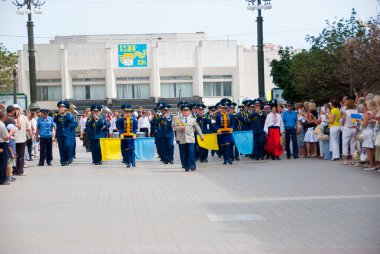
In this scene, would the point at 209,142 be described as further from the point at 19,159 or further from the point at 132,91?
the point at 132,91

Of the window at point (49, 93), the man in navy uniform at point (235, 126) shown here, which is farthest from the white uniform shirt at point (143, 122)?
the window at point (49, 93)

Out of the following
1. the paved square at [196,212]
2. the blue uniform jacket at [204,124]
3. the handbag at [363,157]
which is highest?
the blue uniform jacket at [204,124]

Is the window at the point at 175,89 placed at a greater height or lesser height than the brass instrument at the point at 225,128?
greater

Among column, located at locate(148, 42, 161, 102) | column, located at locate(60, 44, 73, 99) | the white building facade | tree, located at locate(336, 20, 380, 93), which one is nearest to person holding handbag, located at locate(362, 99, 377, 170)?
tree, located at locate(336, 20, 380, 93)

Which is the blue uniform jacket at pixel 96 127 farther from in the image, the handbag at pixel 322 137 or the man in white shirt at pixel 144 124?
the handbag at pixel 322 137

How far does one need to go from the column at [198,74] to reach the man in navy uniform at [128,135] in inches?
2192

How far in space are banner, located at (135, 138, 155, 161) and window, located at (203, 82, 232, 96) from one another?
57.8m

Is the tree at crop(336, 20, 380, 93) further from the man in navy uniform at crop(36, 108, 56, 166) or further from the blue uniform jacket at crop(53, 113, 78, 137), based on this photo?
the man in navy uniform at crop(36, 108, 56, 166)

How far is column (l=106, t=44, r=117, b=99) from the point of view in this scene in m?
78.2

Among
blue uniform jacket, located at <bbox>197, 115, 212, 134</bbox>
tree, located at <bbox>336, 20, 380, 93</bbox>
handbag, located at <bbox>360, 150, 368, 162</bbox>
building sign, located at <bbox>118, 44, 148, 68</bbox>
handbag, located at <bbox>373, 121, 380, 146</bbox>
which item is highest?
building sign, located at <bbox>118, 44, 148, 68</bbox>

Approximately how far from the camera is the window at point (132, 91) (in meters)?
82.2

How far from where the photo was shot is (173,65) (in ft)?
261

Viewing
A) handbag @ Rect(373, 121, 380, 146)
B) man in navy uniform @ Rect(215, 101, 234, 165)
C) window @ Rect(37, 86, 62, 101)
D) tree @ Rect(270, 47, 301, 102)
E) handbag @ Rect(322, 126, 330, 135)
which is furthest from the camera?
window @ Rect(37, 86, 62, 101)

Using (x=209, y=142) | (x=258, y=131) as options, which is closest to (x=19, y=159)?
(x=209, y=142)
